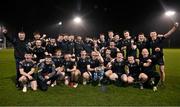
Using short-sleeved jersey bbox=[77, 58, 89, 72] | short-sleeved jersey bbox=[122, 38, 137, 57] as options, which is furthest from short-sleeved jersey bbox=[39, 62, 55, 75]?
short-sleeved jersey bbox=[122, 38, 137, 57]

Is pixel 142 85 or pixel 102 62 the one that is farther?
pixel 102 62

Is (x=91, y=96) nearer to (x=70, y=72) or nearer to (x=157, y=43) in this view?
(x=70, y=72)

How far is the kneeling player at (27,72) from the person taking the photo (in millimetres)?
9656

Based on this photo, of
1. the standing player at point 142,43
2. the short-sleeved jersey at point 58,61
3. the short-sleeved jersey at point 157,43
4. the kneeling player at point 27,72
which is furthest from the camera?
the short-sleeved jersey at point 58,61

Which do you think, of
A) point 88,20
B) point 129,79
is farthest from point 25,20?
point 129,79

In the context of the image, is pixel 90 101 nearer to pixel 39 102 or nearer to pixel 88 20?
pixel 39 102

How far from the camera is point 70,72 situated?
10.8 metres

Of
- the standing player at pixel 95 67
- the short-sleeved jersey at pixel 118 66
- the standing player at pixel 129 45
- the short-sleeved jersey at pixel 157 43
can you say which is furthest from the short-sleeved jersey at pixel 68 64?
the short-sleeved jersey at pixel 157 43

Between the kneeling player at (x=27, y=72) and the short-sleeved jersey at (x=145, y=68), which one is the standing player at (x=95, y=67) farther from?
the kneeling player at (x=27, y=72)

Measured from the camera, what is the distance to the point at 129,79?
10180 millimetres

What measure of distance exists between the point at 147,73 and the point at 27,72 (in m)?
3.83

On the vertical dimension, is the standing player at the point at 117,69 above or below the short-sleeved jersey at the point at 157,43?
below

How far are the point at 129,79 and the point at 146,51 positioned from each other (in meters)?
1.06

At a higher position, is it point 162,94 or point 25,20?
point 25,20
